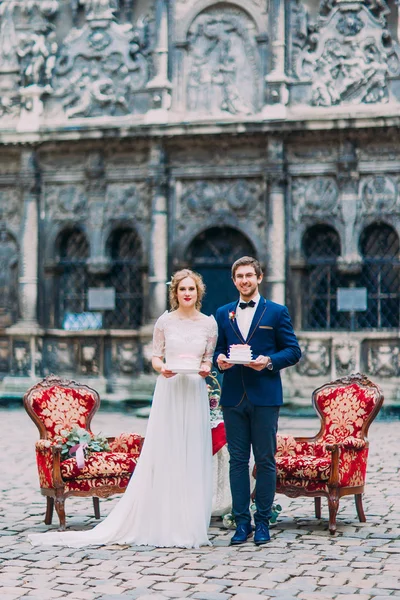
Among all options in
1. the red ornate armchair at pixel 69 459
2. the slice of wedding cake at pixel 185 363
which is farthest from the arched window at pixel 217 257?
the slice of wedding cake at pixel 185 363

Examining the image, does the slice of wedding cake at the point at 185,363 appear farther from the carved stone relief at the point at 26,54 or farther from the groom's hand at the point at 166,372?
the carved stone relief at the point at 26,54

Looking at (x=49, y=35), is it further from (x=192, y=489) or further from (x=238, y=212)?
(x=192, y=489)

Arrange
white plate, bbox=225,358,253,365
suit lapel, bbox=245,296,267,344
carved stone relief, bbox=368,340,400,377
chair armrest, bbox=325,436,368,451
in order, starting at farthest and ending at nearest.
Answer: carved stone relief, bbox=368,340,400,377 < chair armrest, bbox=325,436,368,451 < suit lapel, bbox=245,296,267,344 < white plate, bbox=225,358,253,365

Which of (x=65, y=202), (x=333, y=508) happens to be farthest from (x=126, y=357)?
(x=333, y=508)

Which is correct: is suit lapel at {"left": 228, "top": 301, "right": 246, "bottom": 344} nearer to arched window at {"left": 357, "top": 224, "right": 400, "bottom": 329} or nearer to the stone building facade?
the stone building facade

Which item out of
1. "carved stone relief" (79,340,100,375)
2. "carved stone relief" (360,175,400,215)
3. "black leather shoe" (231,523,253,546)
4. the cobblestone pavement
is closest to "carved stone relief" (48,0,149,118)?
"carved stone relief" (79,340,100,375)

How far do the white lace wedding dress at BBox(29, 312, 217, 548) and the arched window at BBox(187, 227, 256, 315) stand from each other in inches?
430

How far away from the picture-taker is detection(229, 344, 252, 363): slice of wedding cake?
808cm

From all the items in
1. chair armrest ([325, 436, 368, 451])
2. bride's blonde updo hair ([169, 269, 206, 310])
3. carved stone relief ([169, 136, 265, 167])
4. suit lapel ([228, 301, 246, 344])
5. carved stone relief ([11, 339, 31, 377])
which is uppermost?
carved stone relief ([169, 136, 265, 167])

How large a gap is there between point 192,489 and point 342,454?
4.20 feet

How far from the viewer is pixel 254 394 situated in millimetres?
8250

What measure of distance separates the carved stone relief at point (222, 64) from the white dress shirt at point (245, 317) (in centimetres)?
1141

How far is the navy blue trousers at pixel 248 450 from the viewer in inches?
325

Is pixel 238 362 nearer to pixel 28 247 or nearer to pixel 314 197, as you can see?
pixel 314 197
